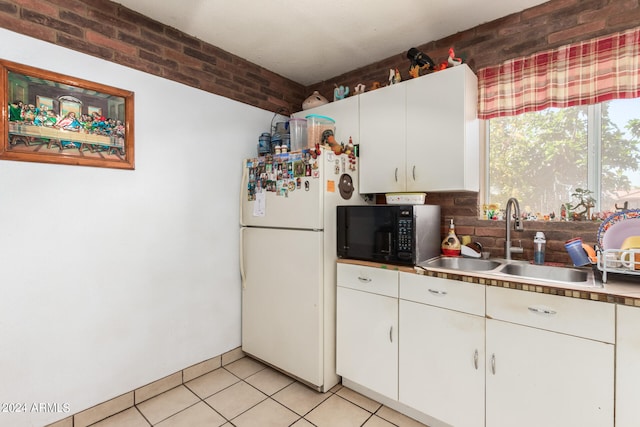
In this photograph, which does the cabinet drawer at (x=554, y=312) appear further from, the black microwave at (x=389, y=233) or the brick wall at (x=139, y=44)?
the brick wall at (x=139, y=44)

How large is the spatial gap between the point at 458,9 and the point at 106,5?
2.21 meters

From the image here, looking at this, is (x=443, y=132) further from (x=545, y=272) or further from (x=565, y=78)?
(x=545, y=272)

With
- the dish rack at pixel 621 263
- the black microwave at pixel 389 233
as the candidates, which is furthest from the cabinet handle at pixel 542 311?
the black microwave at pixel 389 233

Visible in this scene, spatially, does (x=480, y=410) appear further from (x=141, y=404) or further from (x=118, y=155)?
(x=118, y=155)

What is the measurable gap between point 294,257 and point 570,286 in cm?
154

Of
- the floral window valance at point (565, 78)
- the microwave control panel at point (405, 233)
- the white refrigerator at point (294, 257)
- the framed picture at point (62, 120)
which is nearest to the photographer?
the framed picture at point (62, 120)

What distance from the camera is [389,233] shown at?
190 centimetres

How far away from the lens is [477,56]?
7.18 ft

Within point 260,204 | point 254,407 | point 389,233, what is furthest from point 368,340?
point 260,204

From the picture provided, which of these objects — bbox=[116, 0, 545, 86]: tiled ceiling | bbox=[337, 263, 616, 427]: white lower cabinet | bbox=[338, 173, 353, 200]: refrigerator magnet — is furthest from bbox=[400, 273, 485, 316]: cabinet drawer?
bbox=[116, 0, 545, 86]: tiled ceiling

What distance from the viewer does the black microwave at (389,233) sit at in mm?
1822

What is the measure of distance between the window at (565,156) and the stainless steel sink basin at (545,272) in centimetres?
40

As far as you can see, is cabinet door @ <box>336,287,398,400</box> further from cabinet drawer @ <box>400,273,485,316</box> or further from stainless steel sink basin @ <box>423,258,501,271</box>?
stainless steel sink basin @ <box>423,258,501,271</box>

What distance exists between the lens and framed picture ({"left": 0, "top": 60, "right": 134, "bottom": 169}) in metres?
1.56
